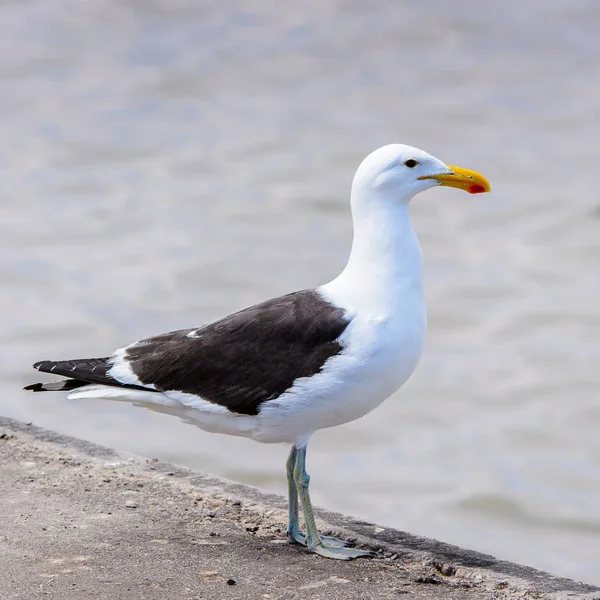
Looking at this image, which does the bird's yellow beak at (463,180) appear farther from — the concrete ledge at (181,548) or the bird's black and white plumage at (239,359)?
the concrete ledge at (181,548)

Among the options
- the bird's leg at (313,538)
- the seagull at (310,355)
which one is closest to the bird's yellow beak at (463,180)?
the seagull at (310,355)

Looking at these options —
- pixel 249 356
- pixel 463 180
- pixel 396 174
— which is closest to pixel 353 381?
pixel 249 356

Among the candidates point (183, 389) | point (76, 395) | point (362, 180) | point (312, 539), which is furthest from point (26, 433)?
point (362, 180)

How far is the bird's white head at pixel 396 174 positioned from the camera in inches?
173

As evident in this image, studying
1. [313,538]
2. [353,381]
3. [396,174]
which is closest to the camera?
[353,381]

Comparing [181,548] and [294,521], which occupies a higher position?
[294,521]

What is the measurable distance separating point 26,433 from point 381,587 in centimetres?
207

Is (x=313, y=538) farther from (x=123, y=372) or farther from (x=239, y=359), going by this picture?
(x=123, y=372)

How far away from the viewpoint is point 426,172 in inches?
175

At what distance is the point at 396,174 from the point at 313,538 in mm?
1380

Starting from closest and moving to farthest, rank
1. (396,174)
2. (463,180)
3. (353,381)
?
(353,381), (396,174), (463,180)

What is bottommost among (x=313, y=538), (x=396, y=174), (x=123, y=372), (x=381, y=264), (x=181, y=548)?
(x=181, y=548)

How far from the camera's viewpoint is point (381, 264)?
432 centimetres

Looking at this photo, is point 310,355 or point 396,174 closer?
point 310,355
